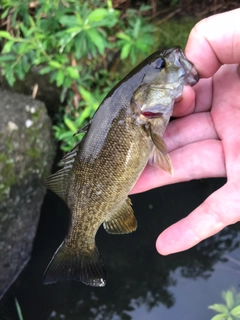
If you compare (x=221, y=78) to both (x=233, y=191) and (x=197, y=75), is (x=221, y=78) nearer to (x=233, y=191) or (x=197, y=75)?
(x=197, y=75)

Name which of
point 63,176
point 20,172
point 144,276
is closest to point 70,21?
point 63,176

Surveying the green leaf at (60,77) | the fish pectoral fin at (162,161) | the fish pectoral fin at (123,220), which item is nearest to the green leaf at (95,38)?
the green leaf at (60,77)

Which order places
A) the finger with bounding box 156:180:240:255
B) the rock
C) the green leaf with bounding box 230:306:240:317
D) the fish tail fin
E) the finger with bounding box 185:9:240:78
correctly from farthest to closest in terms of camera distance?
the rock → the green leaf with bounding box 230:306:240:317 → the fish tail fin → the finger with bounding box 185:9:240:78 → the finger with bounding box 156:180:240:255

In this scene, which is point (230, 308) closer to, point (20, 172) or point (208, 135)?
point (208, 135)

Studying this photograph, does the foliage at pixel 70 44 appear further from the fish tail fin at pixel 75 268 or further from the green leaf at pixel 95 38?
the fish tail fin at pixel 75 268

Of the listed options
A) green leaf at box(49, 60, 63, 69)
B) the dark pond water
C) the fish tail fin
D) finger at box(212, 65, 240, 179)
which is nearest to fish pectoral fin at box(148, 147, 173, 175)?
finger at box(212, 65, 240, 179)

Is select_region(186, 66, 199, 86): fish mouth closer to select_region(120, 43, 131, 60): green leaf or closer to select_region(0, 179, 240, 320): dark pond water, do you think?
select_region(120, 43, 131, 60): green leaf
